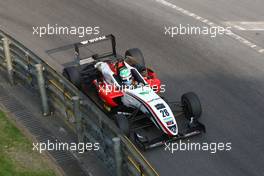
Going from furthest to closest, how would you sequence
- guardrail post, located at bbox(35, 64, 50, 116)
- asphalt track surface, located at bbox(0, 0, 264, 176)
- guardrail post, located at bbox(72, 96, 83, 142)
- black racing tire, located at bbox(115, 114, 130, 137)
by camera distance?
black racing tire, located at bbox(115, 114, 130, 137) → asphalt track surface, located at bbox(0, 0, 264, 176) → guardrail post, located at bbox(35, 64, 50, 116) → guardrail post, located at bbox(72, 96, 83, 142)

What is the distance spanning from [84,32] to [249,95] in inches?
250

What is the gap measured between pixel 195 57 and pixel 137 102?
4.22 m

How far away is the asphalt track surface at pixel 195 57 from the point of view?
1203 centimetres

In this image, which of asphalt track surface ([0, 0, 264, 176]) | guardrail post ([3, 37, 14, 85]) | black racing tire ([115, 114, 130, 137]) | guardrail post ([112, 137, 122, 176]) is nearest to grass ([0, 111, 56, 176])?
guardrail post ([112, 137, 122, 176])

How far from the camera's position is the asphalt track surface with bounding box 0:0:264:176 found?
1203 centimetres

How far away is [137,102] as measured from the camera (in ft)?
42.1

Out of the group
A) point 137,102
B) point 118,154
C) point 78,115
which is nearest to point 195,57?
point 137,102

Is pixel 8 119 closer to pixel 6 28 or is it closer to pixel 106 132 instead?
pixel 106 132

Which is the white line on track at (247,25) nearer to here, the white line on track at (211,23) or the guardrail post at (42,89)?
the white line on track at (211,23)

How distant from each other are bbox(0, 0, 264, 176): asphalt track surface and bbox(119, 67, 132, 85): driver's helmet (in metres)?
1.54

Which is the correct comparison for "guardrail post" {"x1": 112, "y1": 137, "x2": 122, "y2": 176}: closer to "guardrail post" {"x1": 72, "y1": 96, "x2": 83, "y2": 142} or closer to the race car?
"guardrail post" {"x1": 72, "y1": 96, "x2": 83, "y2": 142}

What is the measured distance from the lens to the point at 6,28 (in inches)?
714

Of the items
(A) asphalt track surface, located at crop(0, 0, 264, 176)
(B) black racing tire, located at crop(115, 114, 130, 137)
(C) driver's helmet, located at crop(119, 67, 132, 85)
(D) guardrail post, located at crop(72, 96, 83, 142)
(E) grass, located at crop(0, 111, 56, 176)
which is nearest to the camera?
(E) grass, located at crop(0, 111, 56, 176)

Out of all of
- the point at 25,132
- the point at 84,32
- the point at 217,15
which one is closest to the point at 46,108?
the point at 25,132
